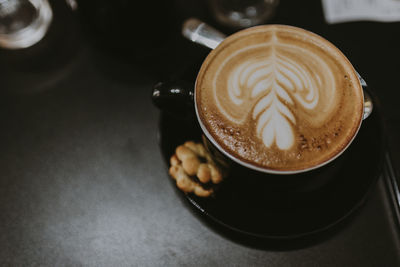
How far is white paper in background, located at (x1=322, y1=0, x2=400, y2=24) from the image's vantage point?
83 cm

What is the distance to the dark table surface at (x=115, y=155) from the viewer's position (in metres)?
0.65

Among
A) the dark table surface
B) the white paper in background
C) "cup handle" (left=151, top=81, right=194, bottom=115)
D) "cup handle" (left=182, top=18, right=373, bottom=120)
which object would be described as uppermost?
"cup handle" (left=182, top=18, right=373, bottom=120)

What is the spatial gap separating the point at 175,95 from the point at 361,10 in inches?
20.8

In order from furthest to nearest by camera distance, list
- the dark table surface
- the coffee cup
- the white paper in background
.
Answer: the white paper in background < the dark table surface < the coffee cup

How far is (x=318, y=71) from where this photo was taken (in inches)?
23.1

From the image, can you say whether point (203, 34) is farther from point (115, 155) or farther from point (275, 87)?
point (115, 155)

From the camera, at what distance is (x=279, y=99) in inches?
22.6

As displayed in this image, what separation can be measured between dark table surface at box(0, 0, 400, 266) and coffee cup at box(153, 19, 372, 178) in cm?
14

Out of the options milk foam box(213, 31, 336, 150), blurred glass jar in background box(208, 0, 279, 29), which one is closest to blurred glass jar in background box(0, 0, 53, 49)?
blurred glass jar in background box(208, 0, 279, 29)

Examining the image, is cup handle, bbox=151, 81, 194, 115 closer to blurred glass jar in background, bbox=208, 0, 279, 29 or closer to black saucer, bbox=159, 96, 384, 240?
black saucer, bbox=159, 96, 384, 240

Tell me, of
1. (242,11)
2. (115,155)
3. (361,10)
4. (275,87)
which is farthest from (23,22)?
(361,10)

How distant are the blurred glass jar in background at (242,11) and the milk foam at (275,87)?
0.80ft

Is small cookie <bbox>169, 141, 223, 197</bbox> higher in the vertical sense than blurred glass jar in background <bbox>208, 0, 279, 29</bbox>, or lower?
lower

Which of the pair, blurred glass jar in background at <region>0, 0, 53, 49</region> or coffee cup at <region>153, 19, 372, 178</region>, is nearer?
coffee cup at <region>153, 19, 372, 178</region>
